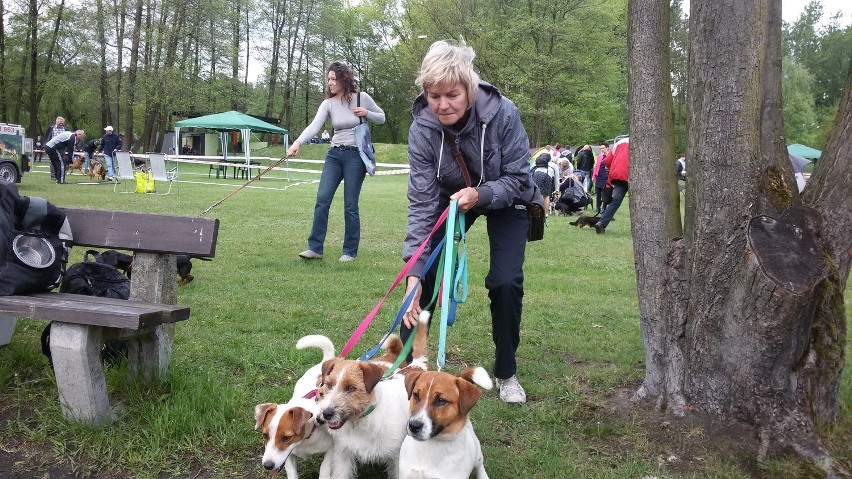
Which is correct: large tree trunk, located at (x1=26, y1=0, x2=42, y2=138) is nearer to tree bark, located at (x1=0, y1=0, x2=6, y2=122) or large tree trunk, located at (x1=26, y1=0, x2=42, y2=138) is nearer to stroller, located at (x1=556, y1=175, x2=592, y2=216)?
tree bark, located at (x1=0, y1=0, x2=6, y2=122)

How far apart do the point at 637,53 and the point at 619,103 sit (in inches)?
2215

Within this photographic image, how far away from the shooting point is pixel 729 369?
3.48 meters

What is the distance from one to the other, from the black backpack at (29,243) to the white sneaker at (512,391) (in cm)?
276

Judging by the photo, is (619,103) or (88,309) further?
(619,103)

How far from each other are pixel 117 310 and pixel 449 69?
206 centimetres

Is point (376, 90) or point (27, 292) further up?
point (376, 90)

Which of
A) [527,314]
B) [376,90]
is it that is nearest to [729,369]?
[527,314]

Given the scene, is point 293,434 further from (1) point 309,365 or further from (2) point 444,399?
(1) point 309,365

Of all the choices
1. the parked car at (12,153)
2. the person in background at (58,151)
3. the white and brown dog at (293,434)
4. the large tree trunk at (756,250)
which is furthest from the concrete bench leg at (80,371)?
the person in background at (58,151)

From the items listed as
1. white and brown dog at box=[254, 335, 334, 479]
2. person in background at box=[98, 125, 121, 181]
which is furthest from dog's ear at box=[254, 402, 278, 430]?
person in background at box=[98, 125, 121, 181]

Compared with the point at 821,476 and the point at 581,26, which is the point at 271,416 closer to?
the point at 821,476

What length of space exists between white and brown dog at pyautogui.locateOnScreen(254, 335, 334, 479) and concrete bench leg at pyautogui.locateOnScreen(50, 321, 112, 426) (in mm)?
897

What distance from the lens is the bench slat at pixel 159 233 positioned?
401 centimetres

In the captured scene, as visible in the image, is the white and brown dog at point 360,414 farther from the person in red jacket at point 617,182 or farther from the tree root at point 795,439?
the person in red jacket at point 617,182
